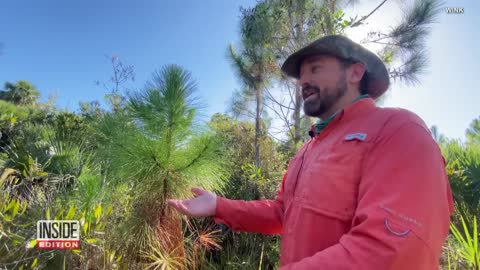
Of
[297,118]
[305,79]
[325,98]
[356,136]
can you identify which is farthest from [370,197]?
[297,118]

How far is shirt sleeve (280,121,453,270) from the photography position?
0.60 meters

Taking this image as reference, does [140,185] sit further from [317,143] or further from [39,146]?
[39,146]

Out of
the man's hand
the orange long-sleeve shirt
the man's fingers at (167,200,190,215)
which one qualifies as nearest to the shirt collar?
the orange long-sleeve shirt

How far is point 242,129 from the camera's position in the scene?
6402mm

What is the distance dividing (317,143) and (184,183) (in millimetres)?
1326

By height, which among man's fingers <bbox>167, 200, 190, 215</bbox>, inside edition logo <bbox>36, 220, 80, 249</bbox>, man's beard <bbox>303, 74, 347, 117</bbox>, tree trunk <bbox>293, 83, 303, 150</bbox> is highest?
tree trunk <bbox>293, 83, 303, 150</bbox>

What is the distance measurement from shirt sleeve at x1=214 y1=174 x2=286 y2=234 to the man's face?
489 millimetres

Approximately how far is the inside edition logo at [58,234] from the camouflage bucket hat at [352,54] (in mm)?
1881

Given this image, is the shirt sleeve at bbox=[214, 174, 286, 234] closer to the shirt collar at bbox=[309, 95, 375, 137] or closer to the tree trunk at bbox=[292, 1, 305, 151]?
the shirt collar at bbox=[309, 95, 375, 137]

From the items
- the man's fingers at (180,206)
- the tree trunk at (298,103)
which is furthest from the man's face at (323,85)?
the tree trunk at (298,103)

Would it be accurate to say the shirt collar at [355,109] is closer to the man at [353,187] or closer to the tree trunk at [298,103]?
the man at [353,187]

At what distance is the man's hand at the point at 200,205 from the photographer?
4.42 ft

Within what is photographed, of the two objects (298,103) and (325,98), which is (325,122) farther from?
(298,103)

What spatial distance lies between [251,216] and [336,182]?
0.56 meters
